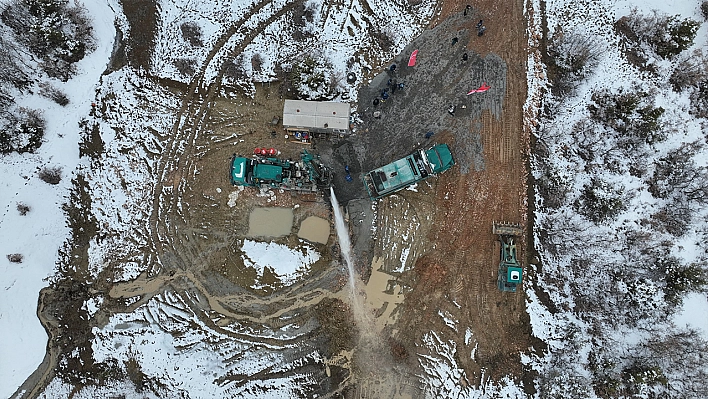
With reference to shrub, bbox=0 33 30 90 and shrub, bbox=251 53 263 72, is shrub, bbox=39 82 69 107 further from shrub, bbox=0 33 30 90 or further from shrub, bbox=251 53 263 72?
shrub, bbox=251 53 263 72

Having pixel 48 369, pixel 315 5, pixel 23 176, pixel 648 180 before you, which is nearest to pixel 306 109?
pixel 315 5

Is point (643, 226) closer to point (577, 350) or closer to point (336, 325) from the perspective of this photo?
point (577, 350)

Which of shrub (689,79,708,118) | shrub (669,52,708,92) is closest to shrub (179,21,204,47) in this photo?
shrub (669,52,708,92)

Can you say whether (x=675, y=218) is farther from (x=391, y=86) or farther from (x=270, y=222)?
(x=270, y=222)

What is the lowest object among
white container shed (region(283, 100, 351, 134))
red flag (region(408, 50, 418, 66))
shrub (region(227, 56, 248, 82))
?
white container shed (region(283, 100, 351, 134))

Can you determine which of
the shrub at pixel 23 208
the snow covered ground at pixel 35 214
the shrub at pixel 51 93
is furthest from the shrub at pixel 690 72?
the shrub at pixel 23 208

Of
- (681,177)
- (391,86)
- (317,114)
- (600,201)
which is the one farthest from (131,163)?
(681,177)

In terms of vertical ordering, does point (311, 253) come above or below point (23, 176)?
below
